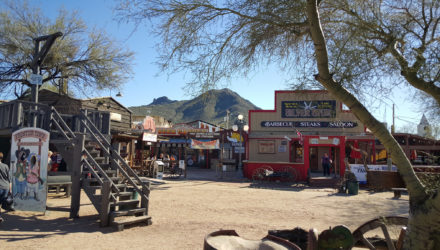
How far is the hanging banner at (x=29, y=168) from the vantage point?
27.0 feet

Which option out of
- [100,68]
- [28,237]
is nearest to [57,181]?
[28,237]

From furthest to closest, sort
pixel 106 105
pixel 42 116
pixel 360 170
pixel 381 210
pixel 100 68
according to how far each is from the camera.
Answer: pixel 106 105 < pixel 360 170 < pixel 100 68 < pixel 381 210 < pixel 42 116

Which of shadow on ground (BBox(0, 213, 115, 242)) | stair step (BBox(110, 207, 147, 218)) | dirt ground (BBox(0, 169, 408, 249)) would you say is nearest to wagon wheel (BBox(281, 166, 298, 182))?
dirt ground (BBox(0, 169, 408, 249))

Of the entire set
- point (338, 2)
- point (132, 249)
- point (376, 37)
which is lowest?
point (132, 249)

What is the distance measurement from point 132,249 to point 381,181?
4327 mm

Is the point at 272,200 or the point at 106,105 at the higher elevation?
the point at 106,105

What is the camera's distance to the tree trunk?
3.17 meters

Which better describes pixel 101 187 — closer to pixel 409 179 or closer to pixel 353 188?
pixel 409 179

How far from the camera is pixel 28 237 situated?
6.44 metres

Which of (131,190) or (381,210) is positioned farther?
(381,210)

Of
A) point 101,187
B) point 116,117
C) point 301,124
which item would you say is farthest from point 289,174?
point 101,187

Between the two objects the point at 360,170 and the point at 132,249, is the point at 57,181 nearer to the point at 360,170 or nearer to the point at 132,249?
the point at 132,249

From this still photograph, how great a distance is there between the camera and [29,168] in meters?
8.34

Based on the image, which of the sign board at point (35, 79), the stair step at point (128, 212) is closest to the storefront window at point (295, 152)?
the stair step at point (128, 212)
